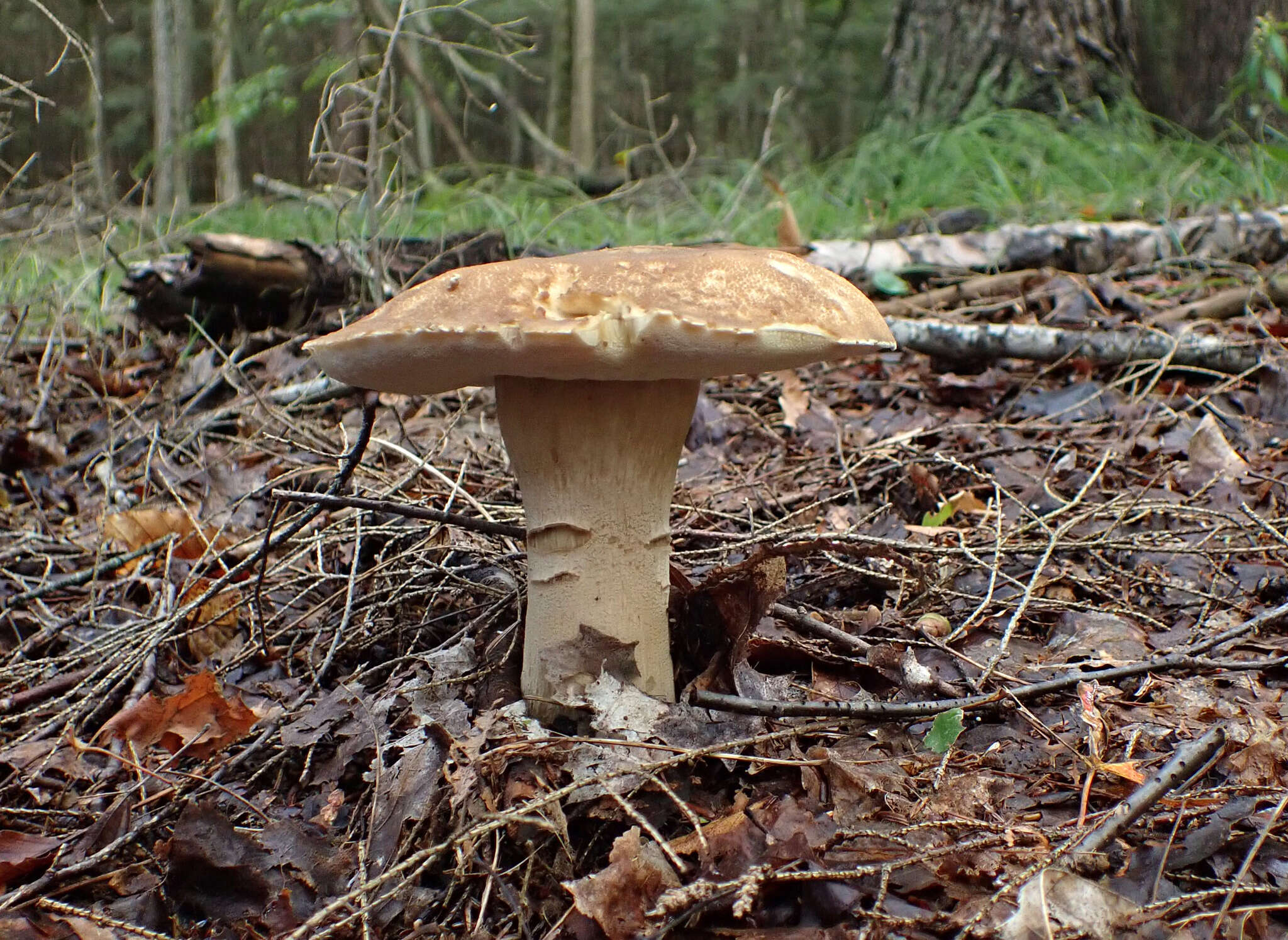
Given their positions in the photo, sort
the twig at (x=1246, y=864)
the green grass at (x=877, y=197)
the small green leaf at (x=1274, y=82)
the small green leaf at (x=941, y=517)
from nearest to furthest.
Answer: the twig at (x=1246, y=864)
the small green leaf at (x=941, y=517)
the small green leaf at (x=1274, y=82)
the green grass at (x=877, y=197)

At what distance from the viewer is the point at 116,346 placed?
200 inches

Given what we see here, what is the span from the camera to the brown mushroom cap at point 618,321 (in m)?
1.29

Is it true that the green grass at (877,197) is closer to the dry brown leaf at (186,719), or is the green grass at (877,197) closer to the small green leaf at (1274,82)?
the small green leaf at (1274,82)

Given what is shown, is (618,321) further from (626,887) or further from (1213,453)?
(1213,453)

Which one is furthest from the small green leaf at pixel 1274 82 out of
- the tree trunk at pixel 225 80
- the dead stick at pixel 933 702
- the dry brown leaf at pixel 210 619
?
the tree trunk at pixel 225 80

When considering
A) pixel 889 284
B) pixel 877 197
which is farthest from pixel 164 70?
pixel 889 284

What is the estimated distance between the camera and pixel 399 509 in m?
2.05

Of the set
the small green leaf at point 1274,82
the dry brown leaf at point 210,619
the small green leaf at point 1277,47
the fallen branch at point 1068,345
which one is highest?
the small green leaf at point 1277,47

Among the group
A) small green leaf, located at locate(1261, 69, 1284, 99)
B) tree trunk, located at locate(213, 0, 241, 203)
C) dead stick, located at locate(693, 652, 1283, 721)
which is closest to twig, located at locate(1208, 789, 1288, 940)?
dead stick, located at locate(693, 652, 1283, 721)

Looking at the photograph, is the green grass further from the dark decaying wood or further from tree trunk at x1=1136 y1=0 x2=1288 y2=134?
the dark decaying wood

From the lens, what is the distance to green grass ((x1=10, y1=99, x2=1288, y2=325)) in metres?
5.54

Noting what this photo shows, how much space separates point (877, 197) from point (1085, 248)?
2.13 meters

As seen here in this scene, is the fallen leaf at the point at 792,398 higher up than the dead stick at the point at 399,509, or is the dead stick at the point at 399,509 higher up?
the dead stick at the point at 399,509

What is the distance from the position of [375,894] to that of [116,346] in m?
4.72
